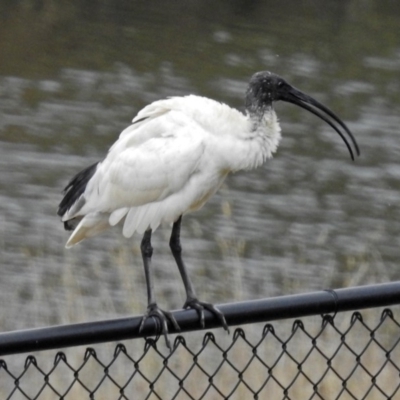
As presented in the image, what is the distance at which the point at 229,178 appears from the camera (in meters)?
10.2

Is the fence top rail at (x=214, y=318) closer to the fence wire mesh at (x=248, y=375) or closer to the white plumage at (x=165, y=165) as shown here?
the white plumage at (x=165, y=165)

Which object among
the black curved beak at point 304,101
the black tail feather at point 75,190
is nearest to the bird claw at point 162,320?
the black tail feather at point 75,190

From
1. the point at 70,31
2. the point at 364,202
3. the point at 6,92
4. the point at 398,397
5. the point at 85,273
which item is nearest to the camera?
the point at 398,397

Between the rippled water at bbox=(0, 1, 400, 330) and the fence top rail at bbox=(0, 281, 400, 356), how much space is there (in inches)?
129

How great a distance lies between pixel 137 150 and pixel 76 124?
7245 mm

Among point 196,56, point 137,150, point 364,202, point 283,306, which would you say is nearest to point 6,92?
point 196,56

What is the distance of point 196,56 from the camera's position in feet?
45.1

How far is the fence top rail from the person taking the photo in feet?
8.30

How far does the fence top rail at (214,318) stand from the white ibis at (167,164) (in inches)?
43.5

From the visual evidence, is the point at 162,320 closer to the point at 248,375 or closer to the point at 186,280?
the point at 186,280

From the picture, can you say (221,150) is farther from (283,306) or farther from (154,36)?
(154,36)

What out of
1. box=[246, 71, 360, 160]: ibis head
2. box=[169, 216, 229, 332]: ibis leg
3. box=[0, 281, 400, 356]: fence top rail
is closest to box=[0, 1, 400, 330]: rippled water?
box=[169, 216, 229, 332]: ibis leg

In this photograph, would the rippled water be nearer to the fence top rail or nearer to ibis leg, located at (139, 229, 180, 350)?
ibis leg, located at (139, 229, 180, 350)

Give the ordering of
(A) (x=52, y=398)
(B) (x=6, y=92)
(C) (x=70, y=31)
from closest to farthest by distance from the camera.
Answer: (A) (x=52, y=398) < (B) (x=6, y=92) < (C) (x=70, y=31)
